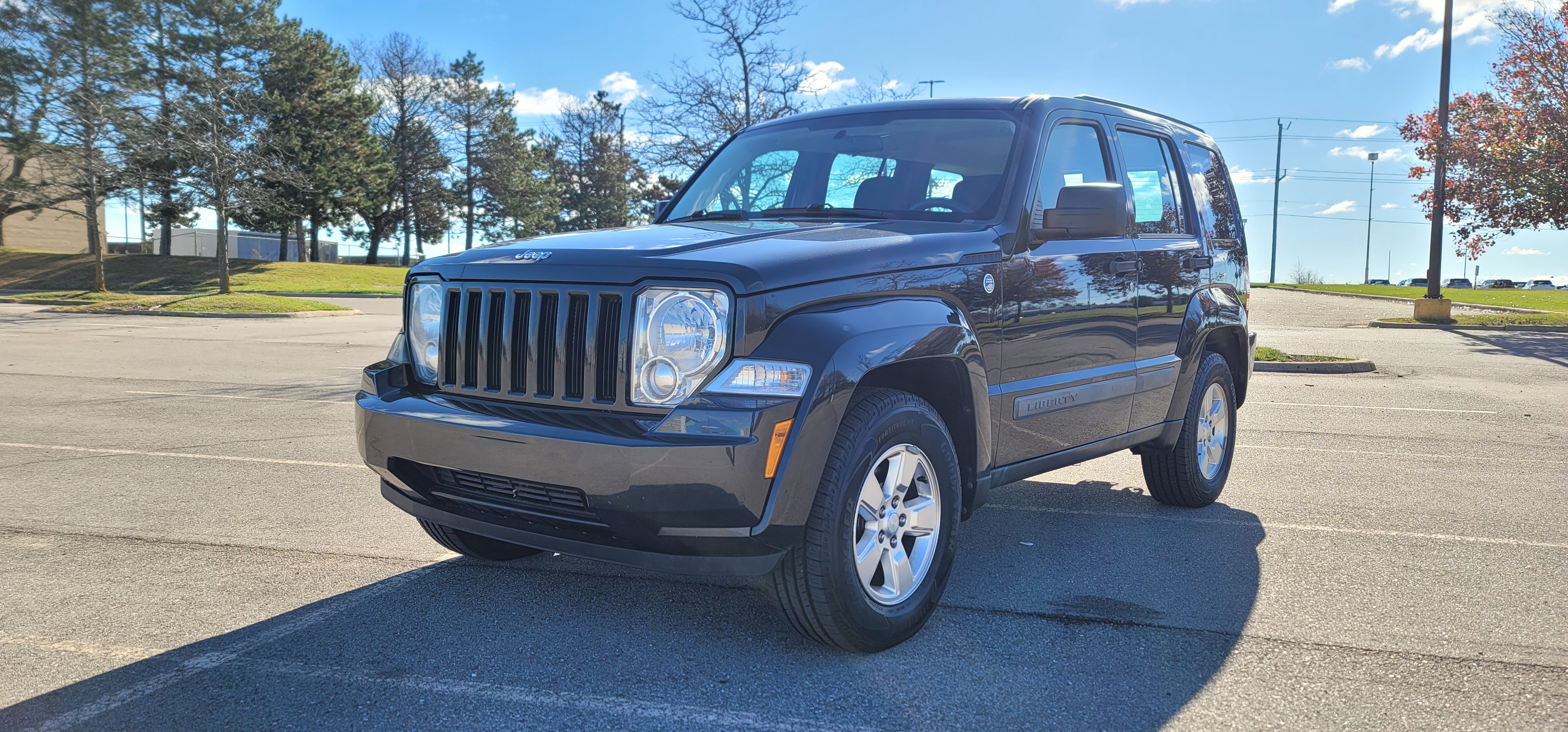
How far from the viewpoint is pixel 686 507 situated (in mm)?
3113

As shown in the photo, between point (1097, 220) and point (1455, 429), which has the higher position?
point (1097, 220)

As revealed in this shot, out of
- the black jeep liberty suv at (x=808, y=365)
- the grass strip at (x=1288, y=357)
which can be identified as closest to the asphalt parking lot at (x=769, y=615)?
the black jeep liberty suv at (x=808, y=365)

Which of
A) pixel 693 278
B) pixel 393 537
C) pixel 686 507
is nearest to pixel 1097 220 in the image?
pixel 693 278

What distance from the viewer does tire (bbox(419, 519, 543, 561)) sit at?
443cm

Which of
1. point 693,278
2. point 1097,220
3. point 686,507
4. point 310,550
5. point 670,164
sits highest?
point 670,164

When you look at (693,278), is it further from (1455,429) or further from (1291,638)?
(1455,429)

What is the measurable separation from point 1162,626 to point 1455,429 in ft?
22.3

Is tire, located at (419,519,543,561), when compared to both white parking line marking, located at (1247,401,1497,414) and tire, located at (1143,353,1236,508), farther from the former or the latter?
white parking line marking, located at (1247,401,1497,414)

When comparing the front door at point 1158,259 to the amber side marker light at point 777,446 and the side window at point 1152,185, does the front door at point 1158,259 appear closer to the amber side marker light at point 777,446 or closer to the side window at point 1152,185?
the side window at point 1152,185

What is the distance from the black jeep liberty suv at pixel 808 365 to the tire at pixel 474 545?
13mm

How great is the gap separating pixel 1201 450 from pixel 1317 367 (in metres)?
10.0

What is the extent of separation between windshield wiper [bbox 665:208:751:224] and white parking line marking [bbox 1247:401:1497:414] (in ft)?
26.2

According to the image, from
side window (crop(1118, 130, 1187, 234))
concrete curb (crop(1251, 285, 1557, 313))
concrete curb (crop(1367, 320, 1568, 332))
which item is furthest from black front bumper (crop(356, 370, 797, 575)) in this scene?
concrete curb (crop(1251, 285, 1557, 313))

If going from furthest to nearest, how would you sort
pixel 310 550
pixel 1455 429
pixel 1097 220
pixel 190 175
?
pixel 190 175 < pixel 1455 429 < pixel 310 550 < pixel 1097 220
